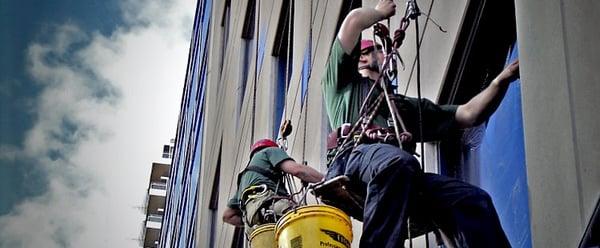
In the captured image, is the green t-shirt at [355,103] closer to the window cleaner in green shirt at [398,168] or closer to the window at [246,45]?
the window cleaner in green shirt at [398,168]

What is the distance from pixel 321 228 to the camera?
716 centimetres

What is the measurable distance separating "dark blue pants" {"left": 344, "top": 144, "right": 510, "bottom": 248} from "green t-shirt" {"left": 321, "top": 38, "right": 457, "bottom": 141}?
2.77 feet

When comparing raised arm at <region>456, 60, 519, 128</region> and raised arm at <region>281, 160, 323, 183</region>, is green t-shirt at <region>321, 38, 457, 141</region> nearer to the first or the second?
raised arm at <region>456, 60, 519, 128</region>

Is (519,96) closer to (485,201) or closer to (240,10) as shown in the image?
(485,201)

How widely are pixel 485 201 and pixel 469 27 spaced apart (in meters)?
1.64

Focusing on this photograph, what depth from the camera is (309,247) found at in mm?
7141

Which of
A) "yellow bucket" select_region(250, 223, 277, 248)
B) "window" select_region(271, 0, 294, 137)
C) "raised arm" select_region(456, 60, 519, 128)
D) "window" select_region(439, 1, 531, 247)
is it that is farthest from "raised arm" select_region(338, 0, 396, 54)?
"window" select_region(271, 0, 294, 137)

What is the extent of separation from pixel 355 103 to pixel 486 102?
86cm

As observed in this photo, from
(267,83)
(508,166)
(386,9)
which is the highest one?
(267,83)

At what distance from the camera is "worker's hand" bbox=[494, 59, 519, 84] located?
7172mm

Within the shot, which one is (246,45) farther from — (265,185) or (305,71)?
(265,185)

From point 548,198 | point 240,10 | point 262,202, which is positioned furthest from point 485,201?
point 240,10

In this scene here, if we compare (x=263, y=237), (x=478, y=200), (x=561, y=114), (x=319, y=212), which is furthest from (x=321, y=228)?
(x=263, y=237)

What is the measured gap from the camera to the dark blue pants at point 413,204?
6.35 m
